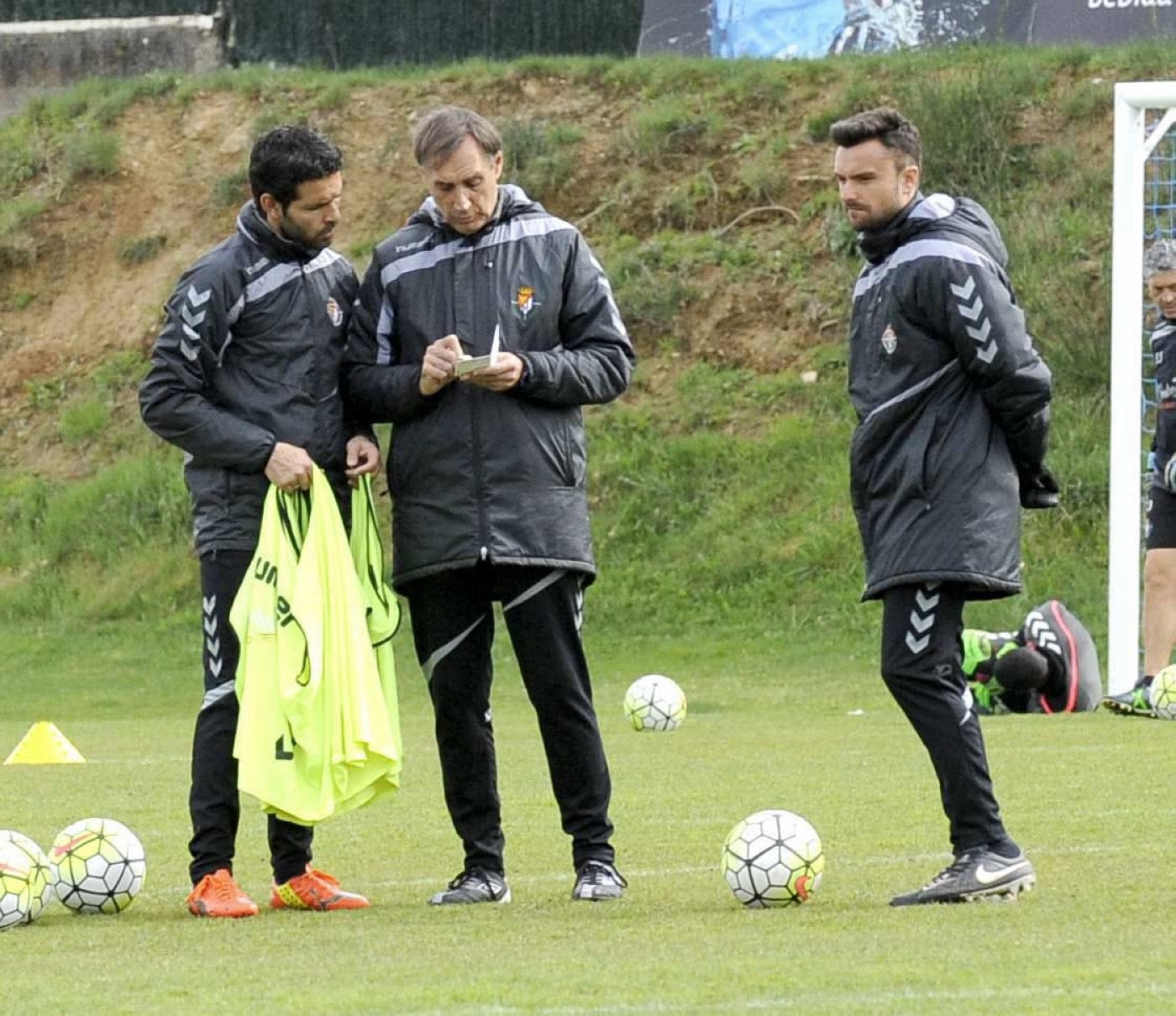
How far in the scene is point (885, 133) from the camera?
255 inches

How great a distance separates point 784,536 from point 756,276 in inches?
150

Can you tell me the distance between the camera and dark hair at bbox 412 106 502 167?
266 inches

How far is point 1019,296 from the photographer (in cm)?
2141

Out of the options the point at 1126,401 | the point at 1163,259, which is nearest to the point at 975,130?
the point at 1126,401

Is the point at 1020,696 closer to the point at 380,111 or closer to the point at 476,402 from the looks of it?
the point at 476,402

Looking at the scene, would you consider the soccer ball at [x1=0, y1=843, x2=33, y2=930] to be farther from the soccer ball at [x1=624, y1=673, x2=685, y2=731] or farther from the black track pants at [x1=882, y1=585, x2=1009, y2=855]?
the soccer ball at [x1=624, y1=673, x2=685, y2=731]

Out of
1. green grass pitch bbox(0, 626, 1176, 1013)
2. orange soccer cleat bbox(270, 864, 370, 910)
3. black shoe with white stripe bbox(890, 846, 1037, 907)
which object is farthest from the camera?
orange soccer cleat bbox(270, 864, 370, 910)

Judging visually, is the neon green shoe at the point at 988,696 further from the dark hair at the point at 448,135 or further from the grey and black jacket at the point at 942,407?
the dark hair at the point at 448,135

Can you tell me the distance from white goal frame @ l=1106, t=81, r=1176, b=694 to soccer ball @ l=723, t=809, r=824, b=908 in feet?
25.7

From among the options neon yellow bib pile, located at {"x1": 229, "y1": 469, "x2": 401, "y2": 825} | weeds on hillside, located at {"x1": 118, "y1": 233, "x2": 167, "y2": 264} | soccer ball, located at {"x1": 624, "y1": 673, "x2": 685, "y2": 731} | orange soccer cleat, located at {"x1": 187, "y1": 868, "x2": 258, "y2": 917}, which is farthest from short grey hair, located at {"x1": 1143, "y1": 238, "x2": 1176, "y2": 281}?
weeds on hillside, located at {"x1": 118, "y1": 233, "x2": 167, "y2": 264}

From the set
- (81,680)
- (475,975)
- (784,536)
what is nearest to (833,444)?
(784,536)

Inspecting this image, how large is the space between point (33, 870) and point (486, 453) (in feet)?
5.69

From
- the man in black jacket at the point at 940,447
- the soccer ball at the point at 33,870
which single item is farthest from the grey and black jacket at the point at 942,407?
the soccer ball at the point at 33,870

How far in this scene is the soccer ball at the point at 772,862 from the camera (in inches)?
255
